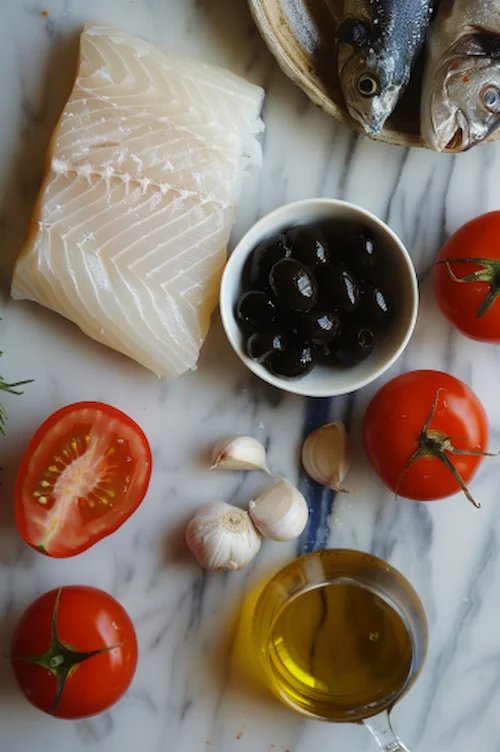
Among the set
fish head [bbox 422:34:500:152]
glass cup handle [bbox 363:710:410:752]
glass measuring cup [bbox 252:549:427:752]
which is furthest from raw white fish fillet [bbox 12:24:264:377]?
glass cup handle [bbox 363:710:410:752]

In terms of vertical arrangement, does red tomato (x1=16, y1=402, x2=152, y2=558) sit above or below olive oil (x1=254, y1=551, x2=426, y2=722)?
above

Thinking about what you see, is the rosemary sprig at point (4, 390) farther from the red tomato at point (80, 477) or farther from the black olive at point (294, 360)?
the black olive at point (294, 360)

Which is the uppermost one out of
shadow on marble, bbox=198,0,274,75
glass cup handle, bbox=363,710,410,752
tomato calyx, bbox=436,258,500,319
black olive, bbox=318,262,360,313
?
shadow on marble, bbox=198,0,274,75

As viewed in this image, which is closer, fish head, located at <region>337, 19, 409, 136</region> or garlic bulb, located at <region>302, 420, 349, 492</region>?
fish head, located at <region>337, 19, 409, 136</region>

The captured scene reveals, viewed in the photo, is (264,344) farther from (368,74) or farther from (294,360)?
(368,74)

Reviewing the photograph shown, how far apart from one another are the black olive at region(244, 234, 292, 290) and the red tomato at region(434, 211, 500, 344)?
0.23 metres

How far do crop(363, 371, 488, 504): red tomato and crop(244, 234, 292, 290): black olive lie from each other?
0.81 ft

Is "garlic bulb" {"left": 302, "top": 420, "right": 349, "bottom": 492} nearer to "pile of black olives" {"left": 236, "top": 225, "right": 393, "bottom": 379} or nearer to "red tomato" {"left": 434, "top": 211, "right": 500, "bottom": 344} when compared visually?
"pile of black olives" {"left": 236, "top": 225, "right": 393, "bottom": 379}

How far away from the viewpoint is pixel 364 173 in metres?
1.24

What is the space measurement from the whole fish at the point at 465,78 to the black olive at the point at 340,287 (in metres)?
0.23

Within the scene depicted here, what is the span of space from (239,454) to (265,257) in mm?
299

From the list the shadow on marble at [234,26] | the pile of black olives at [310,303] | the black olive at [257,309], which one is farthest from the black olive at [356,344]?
the shadow on marble at [234,26]

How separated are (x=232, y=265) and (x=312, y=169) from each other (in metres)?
0.25

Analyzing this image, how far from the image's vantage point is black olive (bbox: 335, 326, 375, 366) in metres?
1.08
